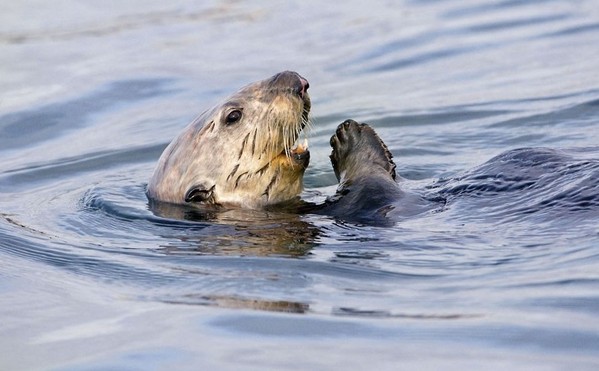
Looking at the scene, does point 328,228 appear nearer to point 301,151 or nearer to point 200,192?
point 301,151

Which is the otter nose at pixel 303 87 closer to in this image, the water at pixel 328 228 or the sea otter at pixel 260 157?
the sea otter at pixel 260 157

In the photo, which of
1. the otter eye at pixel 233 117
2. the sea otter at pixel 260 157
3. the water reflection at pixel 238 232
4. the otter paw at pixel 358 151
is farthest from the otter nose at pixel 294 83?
the water reflection at pixel 238 232

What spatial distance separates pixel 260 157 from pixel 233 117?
277 mm

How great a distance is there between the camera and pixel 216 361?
4328mm

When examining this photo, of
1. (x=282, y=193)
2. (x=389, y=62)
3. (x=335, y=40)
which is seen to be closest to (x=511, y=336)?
(x=282, y=193)

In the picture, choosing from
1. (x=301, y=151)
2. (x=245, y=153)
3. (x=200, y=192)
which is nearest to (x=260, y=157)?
(x=245, y=153)

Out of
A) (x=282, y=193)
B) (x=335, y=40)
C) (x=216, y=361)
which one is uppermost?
(x=335, y=40)

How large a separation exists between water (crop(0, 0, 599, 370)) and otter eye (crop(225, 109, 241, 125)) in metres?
0.54

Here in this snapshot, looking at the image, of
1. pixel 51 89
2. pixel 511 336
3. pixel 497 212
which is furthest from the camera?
pixel 51 89

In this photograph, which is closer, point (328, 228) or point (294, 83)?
point (328, 228)

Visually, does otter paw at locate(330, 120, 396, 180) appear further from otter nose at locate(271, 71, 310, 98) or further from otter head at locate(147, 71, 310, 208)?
otter nose at locate(271, 71, 310, 98)

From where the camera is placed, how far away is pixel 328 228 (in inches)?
236

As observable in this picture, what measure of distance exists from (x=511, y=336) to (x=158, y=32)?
9792mm

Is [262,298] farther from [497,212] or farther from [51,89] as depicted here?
[51,89]
